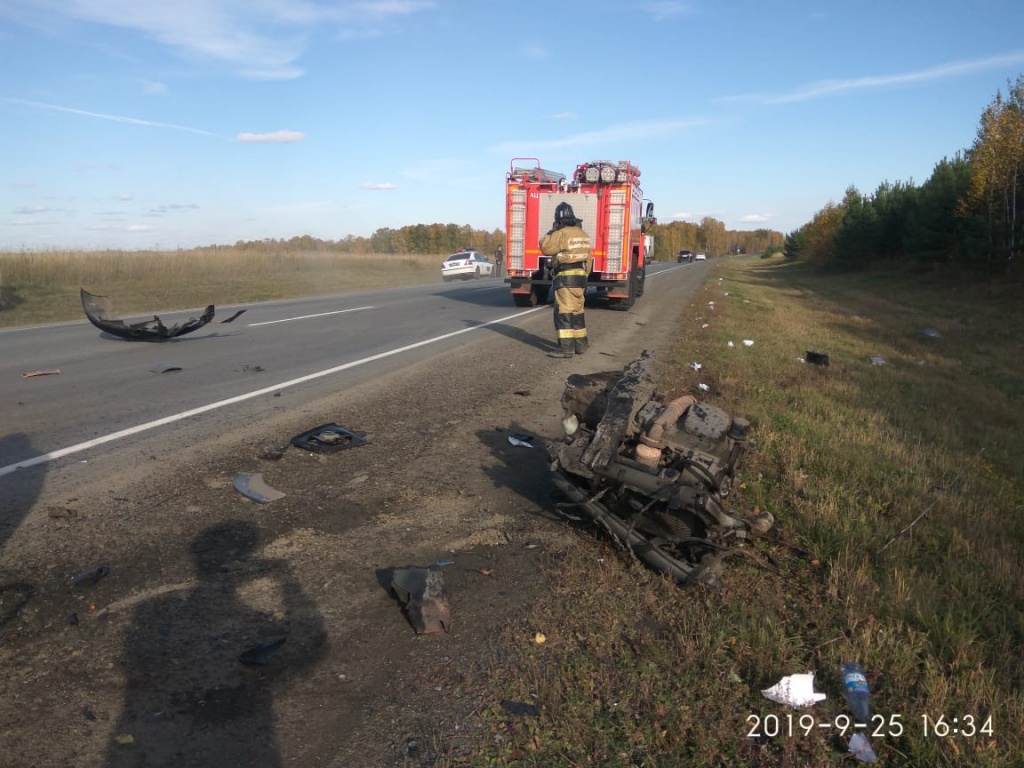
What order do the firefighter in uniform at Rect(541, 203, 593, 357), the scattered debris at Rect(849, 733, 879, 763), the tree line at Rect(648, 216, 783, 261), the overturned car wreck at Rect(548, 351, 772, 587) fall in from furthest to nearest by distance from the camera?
1. the tree line at Rect(648, 216, 783, 261)
2. the firefighter in uniform at Rect(541, 203, 593, 357)
3. the overturned car wreck at Rect(548, 351, 772, 587)
4. the scattered debris at Rect(849, 733, 879, 763)

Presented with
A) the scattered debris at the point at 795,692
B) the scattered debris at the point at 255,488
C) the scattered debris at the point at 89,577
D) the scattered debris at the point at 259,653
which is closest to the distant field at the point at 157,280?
the scattered debris at the point at 255,488

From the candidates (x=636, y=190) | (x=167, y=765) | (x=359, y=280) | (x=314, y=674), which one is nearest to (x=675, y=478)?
(x=314, y=674)

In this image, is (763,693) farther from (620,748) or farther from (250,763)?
(250,763)

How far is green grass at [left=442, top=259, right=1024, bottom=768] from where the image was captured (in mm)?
2547

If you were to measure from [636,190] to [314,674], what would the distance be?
17.0m

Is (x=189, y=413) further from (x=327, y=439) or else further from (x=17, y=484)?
(x=17, y=484)

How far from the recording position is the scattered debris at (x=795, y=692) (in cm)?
276

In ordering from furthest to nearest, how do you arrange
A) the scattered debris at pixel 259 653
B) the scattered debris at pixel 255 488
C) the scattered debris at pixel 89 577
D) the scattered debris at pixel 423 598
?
the scattered debris at pixel 255 488
the scattered debris at pixel 89 577
the scattered debris at pixel 423 598
the scattered debris at pixel 259 653

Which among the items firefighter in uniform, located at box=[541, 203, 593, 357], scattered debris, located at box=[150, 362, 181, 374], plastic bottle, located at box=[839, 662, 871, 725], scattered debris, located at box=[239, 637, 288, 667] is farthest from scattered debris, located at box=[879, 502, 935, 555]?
scattered debris, located at box=[150, 362, 181, 374]

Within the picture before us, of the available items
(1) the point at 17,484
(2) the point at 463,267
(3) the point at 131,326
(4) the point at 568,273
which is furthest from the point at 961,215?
(1) the point at 17,484

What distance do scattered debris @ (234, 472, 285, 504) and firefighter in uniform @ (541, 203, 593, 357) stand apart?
6264 mm

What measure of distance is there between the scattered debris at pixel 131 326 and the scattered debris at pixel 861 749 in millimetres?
10968

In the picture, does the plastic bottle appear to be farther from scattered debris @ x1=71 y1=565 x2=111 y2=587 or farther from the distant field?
the distant field

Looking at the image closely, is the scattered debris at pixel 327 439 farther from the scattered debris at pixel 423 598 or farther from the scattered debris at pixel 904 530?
the scattered debris at pixel 904 530
